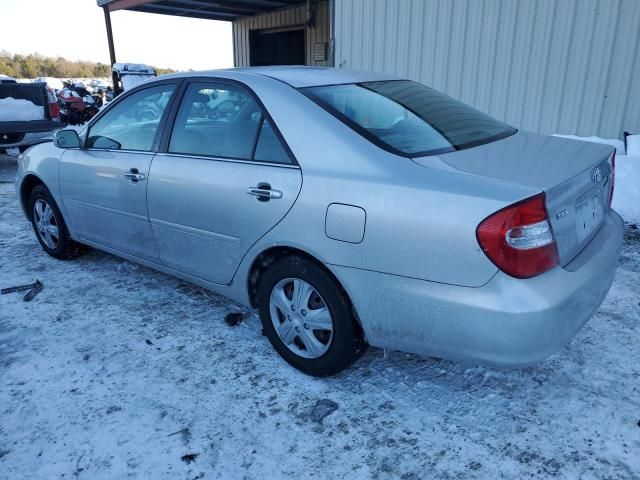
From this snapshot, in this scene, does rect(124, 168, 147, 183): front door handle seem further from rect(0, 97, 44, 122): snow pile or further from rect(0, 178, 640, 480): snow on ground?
rect(0, 97, 44, 122): snow pile

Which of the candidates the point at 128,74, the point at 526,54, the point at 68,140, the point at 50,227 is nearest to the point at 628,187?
the point at 526,54

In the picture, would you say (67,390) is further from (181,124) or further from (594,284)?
(594,284)

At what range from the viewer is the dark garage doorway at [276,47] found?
15.5 metres

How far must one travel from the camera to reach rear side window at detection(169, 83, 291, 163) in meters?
2.62

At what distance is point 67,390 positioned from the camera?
2549 millimetres

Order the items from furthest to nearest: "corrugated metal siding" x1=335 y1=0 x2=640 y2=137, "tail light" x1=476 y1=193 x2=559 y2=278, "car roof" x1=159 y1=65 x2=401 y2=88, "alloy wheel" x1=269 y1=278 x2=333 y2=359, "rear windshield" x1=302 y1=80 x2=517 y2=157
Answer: "corrugated metal siding" x1=335 y1=0 x2=640 y2=137
"car roof" x1=159 y1=65 x2=401 y2=88
"alloy wheel" x1=269 y1=278 x2=333 y2=359
"rear windshield" x1=302 y1=80 x2=517 y2=157
"tail light" x1=476 y1=193 x2=559 y2=278

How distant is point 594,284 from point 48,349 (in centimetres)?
295

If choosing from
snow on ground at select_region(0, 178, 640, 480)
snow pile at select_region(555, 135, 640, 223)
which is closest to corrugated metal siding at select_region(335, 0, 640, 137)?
snow pile at select_region(555, 135, 640, 223)

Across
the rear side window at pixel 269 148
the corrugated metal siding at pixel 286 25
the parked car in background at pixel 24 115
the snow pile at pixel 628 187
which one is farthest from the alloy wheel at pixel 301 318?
the corrugated metal siding at pixel 286 25

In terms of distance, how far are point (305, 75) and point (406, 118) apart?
0.69 m

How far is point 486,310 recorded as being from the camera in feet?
6.31

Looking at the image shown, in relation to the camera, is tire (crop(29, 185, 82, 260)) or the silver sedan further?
tire (crop(29, 185, 82, 260))

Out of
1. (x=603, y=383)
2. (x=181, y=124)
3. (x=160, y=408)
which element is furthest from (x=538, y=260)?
(x=181, y=124)

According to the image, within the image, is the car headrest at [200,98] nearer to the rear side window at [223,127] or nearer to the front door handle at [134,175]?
the rear side window at [223,127]
